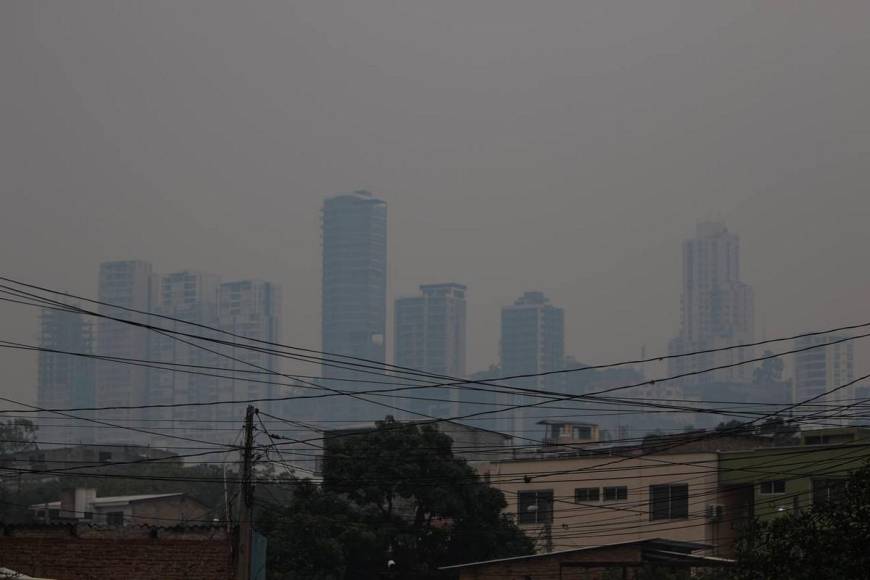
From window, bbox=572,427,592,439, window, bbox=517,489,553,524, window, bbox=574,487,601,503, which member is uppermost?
window, bbox=572,427,592,439

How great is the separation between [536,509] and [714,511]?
1011 cm

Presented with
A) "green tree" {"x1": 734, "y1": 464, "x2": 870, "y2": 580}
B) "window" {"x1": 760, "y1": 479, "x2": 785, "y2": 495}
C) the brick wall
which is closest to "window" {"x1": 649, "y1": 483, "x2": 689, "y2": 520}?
"window" {"x1": 760, "y1": 479, "x2": 785, "y2": 495}

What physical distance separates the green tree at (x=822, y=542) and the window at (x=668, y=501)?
46588mm

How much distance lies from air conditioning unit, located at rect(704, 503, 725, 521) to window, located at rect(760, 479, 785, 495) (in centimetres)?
260

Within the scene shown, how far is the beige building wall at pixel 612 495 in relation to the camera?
228 feet

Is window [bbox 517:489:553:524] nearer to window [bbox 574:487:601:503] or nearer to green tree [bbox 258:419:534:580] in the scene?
window [bbox 574:487:601:503]

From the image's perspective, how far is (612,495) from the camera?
7331 cm

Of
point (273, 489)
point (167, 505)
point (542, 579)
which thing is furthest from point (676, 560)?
point (273, 489)

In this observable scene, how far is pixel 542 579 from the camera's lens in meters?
46.6

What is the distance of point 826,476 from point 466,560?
1502 cm

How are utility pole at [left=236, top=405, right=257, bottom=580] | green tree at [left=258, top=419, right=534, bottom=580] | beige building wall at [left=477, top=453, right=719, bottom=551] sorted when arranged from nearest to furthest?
1. utility pole at [left=236, top=405, right=257, bottom=580]
2. green tree at [left=258, top=419, right=534, bottom=580]
3. beige building wall at [left=477, top=453, right=719, bottom=551]

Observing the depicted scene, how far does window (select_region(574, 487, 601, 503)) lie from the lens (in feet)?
242

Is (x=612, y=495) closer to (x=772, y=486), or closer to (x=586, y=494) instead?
(x=586, y=494)

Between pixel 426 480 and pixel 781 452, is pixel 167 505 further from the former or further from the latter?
pixel 781 452
